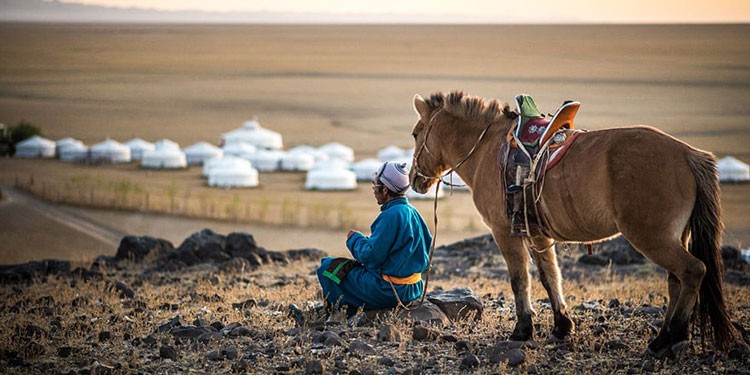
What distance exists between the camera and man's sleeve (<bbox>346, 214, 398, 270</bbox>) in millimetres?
7426

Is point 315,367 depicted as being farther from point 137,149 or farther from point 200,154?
point 137,149

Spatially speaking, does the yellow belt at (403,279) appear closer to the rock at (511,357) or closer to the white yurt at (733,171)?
the rock at (511,357)

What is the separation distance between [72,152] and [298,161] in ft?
51.0

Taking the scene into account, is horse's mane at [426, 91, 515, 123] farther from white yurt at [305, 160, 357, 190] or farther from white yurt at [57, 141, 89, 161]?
white yurt at [57, 141, 89, 161]

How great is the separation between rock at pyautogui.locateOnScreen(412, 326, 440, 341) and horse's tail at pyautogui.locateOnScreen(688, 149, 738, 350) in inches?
78.8

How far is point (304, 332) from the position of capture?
7617mm

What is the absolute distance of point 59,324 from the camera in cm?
835

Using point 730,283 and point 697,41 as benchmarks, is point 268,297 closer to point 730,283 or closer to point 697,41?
point 730,283

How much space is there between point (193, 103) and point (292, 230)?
228ft

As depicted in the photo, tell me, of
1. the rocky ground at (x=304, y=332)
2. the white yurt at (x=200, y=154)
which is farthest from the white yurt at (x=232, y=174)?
the rocky ground at (x=304, y=332)

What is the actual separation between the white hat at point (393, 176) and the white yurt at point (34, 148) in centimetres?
5758

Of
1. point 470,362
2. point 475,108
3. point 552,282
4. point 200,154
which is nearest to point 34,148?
point 200,154

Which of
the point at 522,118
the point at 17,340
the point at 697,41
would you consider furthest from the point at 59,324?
the point at 697,41

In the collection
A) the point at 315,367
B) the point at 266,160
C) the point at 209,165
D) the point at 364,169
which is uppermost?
the point at 266,160
